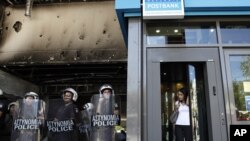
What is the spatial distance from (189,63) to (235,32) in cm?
85

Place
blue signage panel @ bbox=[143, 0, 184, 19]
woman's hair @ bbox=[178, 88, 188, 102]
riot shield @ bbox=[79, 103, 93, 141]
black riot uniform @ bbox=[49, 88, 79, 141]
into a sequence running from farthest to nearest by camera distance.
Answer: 1. riot shield @ bbox=[79, 103, 93, 141]
2. black riot uniform @ bbox=[49, 88, 79, 141]
3. woman's hair @ bbox=[178, 88, 188, 102]
4. blue signage panel @ bbox=[143, 0, 184, 19]

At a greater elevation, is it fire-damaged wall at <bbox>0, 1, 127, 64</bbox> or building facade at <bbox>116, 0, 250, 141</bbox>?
fire-damaged wall at <bbox>0, 1, 127, 64</bbox>

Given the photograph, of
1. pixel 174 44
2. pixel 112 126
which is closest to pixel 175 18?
pixel 174 44

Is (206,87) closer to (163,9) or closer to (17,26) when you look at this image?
(163,9)

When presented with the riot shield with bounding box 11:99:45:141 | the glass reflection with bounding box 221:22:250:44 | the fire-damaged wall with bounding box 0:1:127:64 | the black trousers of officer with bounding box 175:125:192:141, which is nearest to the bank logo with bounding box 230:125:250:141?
the black trousers of officer with bounding box 175:125:192:141

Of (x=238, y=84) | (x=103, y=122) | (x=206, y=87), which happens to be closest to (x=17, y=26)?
(x=103, y=122)

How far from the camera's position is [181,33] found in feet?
15.3

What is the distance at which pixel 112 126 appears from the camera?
4.96 metres

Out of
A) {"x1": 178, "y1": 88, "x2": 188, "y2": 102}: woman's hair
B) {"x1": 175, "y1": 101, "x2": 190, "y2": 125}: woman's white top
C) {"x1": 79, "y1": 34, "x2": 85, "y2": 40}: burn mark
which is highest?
{"x1": 79, "y1": 34, "x2": 85, "y2": 40}: burn mark

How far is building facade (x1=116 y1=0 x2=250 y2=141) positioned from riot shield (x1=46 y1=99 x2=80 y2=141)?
5.26ft

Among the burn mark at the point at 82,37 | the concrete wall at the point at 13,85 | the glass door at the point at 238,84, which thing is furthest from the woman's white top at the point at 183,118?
the concrete wall at the point at 13,85

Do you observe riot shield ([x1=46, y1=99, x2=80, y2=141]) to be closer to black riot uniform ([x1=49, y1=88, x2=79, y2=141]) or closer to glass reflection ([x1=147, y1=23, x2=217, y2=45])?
black riot uniform ([x1=49, y1=88, x2=79, y2=141])

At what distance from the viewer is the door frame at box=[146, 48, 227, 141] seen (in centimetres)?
427

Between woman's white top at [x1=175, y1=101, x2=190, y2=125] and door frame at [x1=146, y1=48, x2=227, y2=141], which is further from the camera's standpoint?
woman's white top at [x1=175, y1=101, x2=190, y2=125]
